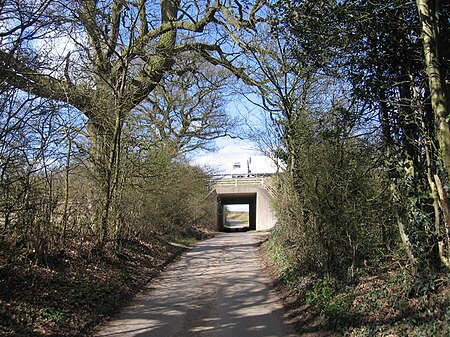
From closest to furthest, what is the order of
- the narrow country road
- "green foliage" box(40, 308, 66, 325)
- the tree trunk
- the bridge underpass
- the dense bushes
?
the tree trunk < "green foliage" box(40, 308, 66, 325) < the narrow country road < the dense bushes < the bridge underpass

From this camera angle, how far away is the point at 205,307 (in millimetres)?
7832

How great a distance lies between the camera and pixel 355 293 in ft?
21.6

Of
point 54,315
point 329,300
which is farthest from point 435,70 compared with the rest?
point 54,315

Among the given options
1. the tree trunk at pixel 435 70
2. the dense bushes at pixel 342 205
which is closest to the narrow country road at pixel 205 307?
the dense bushes at pixel 342 205

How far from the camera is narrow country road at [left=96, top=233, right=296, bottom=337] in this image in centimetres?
635

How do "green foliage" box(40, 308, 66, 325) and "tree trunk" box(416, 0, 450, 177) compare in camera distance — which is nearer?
"tree trunk" box(416, 0, 450, 177)

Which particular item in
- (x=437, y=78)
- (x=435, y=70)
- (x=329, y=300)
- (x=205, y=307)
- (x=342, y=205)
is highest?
(x=435, y=70)

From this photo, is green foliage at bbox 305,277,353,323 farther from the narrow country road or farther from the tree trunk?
the tree trunk

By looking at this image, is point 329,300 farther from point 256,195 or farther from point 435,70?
point 256,195

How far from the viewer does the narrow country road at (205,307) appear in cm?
635

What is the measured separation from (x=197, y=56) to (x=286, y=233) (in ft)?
22.9

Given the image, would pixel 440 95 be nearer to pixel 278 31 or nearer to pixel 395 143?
pixel 395 143

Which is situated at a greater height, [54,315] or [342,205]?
[342,205]

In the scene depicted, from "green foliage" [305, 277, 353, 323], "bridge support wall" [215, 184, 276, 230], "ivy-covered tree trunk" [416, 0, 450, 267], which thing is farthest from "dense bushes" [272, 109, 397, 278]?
"bridge support wall" [215, 184, 276, 230]
